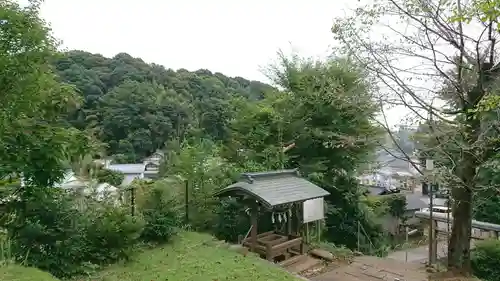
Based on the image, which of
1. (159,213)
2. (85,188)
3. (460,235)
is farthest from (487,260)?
(85,188)

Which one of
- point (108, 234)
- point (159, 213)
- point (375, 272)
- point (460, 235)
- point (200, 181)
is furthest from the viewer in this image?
point (200, 181)

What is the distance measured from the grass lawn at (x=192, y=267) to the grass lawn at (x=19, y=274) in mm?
1202

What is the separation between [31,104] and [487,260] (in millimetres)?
10402

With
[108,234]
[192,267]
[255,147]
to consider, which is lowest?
[192,267]

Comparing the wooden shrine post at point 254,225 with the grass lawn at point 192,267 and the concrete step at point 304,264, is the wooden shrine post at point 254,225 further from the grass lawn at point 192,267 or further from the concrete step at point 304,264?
the concrete step at point 304,264

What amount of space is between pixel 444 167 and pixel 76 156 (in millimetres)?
6443

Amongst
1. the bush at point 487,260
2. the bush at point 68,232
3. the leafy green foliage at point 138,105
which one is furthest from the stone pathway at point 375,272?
the leafy green foliage at point 138,105

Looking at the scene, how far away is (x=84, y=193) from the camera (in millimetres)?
7168

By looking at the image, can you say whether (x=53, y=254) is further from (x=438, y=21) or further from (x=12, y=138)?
(x=438, y=21)

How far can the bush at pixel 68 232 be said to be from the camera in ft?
19.5

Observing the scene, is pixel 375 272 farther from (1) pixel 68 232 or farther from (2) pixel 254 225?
(1) pixel 68 232

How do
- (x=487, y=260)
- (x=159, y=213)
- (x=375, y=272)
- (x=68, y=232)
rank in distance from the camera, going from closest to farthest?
(x=68, y=232) → (x=375, y=272) → (x=159, y=213) → (x=487, y=260)

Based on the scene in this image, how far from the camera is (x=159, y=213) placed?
8320 mm

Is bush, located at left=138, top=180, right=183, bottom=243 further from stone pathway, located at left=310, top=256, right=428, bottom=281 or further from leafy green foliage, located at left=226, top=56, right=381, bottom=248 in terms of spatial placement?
leafy green foliage, located at left=226, top=56, right=381, bottom=248
